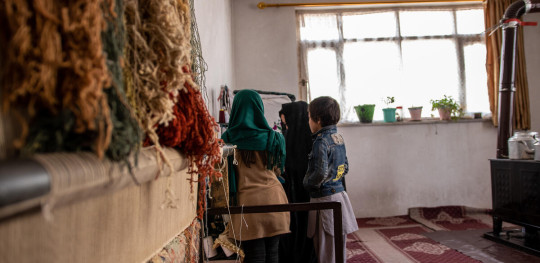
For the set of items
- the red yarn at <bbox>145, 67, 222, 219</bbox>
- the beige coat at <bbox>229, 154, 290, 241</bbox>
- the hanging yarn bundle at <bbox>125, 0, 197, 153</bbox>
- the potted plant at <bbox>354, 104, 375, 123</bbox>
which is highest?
the potted plant at <bbox>354, 104, 375, 123</bbox>

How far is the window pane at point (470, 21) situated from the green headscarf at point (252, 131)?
396cm

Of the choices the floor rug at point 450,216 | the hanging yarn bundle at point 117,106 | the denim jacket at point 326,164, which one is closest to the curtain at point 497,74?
the floor rug at point 450,216

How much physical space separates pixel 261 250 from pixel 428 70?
151 inches

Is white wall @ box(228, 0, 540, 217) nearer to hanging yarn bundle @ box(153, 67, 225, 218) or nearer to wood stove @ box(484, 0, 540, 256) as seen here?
wood stove @ box(484, 0, 540, 256)

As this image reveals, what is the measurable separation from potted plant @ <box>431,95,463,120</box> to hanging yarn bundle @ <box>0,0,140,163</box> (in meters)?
4.89

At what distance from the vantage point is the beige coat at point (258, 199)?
1.93m

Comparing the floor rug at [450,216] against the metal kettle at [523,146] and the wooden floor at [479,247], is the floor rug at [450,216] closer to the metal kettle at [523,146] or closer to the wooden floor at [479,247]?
the wooden floor at [479,247]

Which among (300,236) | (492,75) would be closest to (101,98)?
(300,236)

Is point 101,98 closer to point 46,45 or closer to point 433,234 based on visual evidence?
point 46,45

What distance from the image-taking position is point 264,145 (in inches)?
78.5

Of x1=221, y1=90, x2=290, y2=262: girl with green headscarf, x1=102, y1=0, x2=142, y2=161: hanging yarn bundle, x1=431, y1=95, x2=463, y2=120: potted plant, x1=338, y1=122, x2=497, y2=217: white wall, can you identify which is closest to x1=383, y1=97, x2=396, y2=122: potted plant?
x1=338, y1=122, x2=497, y2=217: white wall

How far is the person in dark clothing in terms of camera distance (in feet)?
8.90

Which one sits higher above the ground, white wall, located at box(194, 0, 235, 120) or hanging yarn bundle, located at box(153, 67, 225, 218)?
white wall, located at box(194, 0, 235, 120)

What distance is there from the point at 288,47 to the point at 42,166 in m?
4.60
